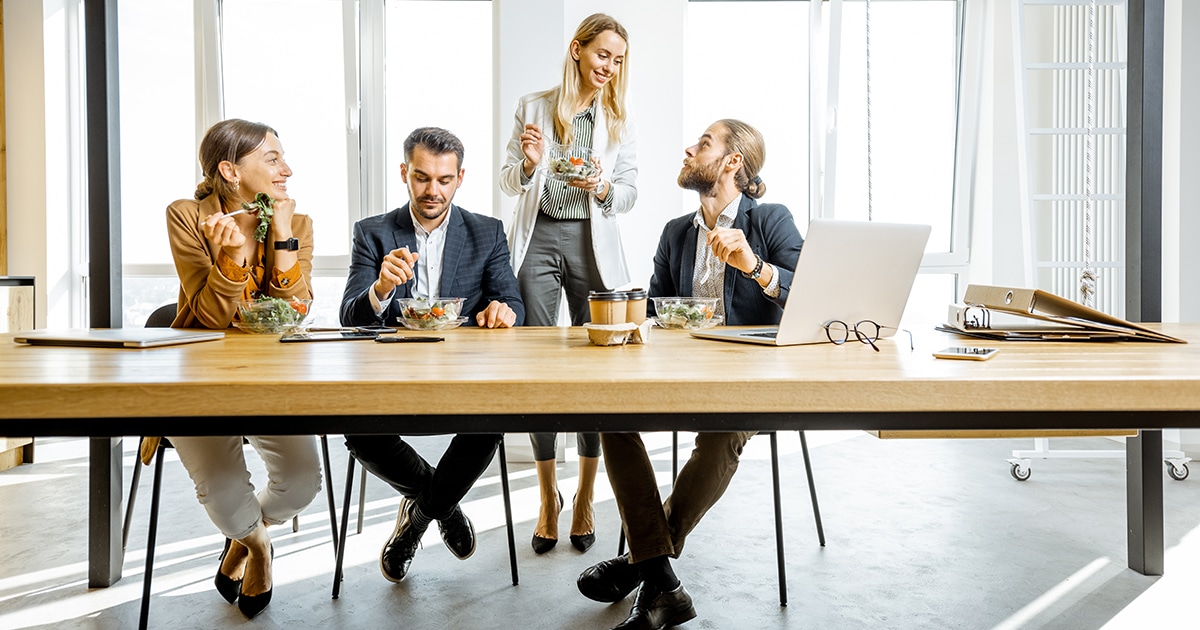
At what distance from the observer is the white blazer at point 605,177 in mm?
2734

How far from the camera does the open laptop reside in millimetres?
1353

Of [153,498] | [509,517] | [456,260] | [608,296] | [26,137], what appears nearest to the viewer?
[608,296]

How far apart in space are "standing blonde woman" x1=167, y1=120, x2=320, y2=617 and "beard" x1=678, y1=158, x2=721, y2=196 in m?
1.02

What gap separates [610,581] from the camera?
2.02 m

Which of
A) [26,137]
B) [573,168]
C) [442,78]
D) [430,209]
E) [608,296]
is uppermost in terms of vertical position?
[442,78]

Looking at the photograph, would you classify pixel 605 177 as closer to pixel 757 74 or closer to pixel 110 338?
pixel 110 338

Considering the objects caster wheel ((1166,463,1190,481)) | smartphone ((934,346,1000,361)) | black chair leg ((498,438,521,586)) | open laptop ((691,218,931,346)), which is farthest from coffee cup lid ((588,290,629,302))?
caster wheel ((1166,463,1190,481))

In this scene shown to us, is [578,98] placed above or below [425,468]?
above

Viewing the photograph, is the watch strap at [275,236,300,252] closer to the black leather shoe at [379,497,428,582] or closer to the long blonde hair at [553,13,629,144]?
the black leather shoe at [379,497,428,582]

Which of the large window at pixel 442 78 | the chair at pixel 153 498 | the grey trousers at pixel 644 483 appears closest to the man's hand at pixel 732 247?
the grey trousers at pixel 644 483

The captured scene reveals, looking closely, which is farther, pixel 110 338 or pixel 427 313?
pixel 427 313

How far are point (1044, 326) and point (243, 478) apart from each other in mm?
1719

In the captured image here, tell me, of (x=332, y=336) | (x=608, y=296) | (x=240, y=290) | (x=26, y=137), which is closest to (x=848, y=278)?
(x=608, y=296)

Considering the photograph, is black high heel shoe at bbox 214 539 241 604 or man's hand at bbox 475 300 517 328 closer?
man's hand at bbox 475 300 517 328
